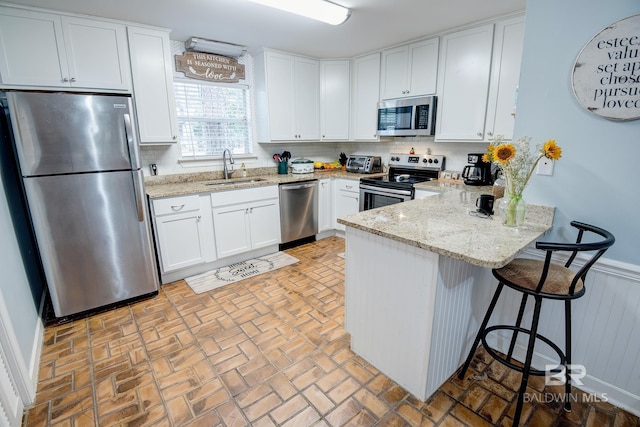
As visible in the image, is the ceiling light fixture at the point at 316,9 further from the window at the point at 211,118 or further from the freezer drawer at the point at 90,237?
the freezer drawer at the point at 90,237

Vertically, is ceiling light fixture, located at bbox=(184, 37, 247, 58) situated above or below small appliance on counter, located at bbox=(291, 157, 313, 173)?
above

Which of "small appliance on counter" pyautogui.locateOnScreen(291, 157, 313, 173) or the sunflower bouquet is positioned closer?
the sunflower bouquet

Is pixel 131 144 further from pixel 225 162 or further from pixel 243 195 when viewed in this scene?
pixel 225 162

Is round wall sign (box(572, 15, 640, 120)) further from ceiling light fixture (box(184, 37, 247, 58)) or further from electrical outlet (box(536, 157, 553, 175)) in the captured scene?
ceiling light fixture (box(184, 37, 247, 58))

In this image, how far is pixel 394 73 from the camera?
3637 millimetres

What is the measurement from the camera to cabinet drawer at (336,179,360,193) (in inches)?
154

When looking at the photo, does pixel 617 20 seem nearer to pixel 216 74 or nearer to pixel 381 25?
pixel 381 25

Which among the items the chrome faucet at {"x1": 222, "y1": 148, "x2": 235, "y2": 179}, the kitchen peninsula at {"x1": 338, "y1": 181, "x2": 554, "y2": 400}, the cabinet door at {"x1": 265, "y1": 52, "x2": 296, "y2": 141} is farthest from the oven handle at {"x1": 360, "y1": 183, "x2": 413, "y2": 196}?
the chrome faucet at {"x1": 222, "y1": 148, "x2": 235, "y2": 179}

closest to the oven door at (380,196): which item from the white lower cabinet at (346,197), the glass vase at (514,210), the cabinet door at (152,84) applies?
the white lower cabinet at (346,197)

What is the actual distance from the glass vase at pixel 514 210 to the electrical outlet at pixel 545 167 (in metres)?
0.29

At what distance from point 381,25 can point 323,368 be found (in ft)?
9.99

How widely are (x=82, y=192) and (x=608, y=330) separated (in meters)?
3.46

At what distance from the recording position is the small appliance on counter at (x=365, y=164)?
4.07 metres

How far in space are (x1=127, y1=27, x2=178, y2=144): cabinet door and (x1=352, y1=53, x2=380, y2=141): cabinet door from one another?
2285mm
